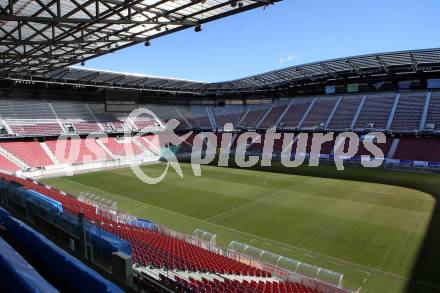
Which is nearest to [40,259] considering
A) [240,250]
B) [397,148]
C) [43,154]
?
[240,250]

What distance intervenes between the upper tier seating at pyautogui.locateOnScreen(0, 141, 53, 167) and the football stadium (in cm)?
27

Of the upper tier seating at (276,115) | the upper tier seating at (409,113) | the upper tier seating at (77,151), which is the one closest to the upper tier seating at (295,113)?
the upper tier seating at (276,115)

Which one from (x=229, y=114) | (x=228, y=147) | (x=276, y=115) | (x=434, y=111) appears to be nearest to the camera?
(x=434, y=111)

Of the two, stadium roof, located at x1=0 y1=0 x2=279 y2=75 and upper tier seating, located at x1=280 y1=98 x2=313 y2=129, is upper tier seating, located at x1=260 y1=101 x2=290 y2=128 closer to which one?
upper tier seating, located at x1=280 y1=98 x2=313 y2=129

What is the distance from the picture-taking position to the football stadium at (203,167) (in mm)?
9820

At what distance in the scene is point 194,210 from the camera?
21266mm

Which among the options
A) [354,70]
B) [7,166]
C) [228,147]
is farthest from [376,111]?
[7,166]

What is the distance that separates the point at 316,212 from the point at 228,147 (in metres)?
33.6

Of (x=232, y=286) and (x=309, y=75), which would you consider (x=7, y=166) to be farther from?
(x=309, y=75)

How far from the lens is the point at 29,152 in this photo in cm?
3816

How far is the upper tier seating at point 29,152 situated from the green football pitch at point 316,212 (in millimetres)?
6063

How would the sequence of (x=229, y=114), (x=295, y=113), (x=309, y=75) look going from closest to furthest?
(x=309, y=75) → (x=295, y=113) → (x=229, y=114)

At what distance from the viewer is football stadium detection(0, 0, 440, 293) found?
9820mm

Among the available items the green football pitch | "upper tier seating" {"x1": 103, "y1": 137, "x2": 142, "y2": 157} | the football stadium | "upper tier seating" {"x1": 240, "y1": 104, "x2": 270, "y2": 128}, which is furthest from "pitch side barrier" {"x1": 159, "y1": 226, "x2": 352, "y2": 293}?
"upper tier seating" {"x1": 240, "y1": 104, "x2": 270, "y2": 128}
